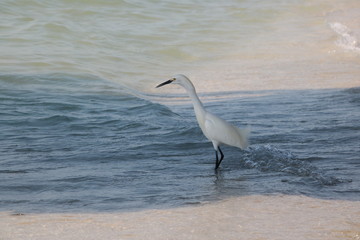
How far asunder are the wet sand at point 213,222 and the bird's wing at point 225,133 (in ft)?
3.72

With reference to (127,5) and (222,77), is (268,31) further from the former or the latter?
(222,77)

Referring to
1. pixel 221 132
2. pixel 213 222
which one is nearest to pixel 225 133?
pixel 221 132

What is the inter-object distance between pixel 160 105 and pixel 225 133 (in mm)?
2659

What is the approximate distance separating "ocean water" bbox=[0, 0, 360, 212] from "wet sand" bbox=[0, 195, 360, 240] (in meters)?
0.22

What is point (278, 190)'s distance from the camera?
5.12 meters

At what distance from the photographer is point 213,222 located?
4.41m

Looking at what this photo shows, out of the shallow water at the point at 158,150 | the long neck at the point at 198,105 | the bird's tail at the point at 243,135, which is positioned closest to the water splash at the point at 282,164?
the shallow water at the point at 158,150

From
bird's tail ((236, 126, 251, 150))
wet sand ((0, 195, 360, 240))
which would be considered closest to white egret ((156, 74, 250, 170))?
bird's tail ((236, 126, 251, 150))

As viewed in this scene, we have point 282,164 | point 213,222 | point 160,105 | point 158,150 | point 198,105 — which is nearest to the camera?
point 213,222

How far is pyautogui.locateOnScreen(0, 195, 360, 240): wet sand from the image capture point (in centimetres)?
416

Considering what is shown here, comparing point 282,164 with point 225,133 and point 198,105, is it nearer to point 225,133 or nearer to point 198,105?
point 225,133

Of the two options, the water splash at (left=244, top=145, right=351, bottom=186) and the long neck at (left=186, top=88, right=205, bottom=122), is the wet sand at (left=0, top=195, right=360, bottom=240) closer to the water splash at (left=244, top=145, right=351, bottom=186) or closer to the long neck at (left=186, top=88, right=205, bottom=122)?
the water splash at (left=244, top=145, right=351, bottom=186)

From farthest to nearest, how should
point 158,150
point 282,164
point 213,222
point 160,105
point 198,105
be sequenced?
point 160,105 → point 158,150 → point 198,105 → point 282,164 → point 213,222

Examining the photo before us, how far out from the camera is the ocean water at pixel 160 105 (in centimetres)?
536
